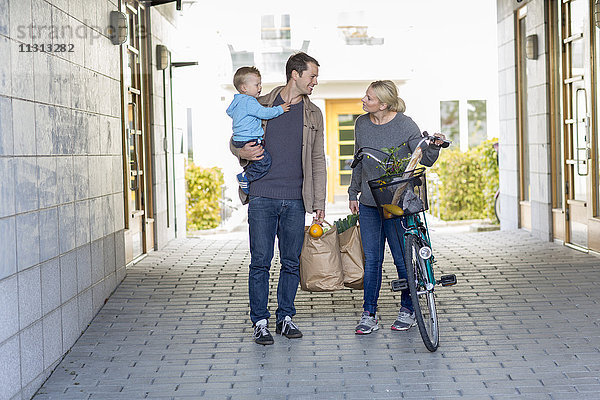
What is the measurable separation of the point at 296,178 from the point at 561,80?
5023 millimetres

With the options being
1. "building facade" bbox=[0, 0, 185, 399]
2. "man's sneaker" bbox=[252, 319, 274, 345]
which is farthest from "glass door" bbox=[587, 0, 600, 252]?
"building facade" bbox=[0, 0, 185, 399]

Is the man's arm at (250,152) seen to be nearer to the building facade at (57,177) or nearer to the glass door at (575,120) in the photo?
the building facade at (57,177)

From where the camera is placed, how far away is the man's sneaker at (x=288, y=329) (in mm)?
4848

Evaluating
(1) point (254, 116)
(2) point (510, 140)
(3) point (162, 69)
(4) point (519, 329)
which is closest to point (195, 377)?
(1) point (254, 116)

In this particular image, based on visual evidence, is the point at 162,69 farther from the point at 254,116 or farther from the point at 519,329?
the point at 519,329

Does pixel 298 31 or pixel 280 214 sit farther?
pixel 298 31

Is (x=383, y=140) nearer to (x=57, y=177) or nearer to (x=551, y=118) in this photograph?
(x=57, y=177)

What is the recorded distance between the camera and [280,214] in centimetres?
477

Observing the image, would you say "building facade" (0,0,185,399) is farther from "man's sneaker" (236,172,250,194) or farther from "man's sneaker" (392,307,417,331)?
"man's sneaker" (392,307,417,331)

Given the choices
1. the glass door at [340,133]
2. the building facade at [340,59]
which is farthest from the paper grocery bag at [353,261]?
the glass door at [340,133]

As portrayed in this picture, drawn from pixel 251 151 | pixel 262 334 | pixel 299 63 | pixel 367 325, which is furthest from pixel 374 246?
pixel 299 63

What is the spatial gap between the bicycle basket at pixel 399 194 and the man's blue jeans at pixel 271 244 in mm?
525

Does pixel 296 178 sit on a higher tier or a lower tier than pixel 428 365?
higher

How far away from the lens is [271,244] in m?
4.77
